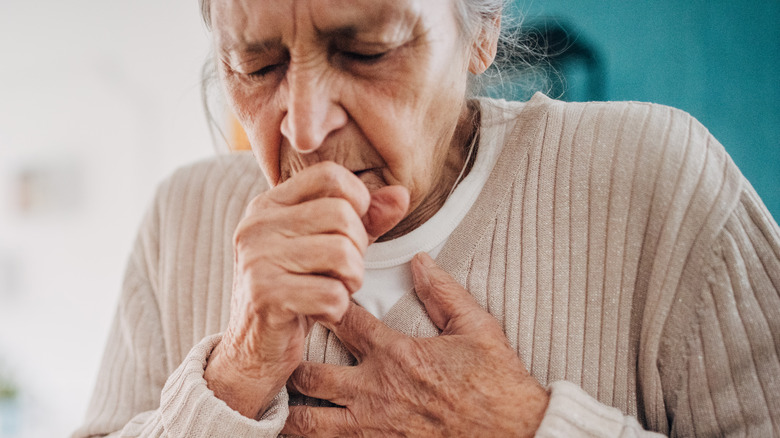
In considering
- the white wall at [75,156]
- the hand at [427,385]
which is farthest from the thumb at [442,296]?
the white wall at [75,156]

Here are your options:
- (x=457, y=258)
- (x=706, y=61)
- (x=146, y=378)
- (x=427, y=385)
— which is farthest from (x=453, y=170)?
(x=706, y=61)

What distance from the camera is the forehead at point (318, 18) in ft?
2.22

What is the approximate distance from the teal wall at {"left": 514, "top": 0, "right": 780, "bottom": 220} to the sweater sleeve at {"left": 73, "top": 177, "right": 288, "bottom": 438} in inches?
38.9

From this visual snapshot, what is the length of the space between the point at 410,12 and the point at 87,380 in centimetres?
309

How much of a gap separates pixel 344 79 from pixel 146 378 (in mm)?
761

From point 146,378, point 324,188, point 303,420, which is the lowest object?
point 146,378

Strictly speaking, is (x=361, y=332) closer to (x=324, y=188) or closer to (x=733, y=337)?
(x=324, y=188)

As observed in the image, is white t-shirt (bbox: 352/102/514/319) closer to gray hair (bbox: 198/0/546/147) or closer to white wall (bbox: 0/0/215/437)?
gray hair (bbox: 198/0/546/147)

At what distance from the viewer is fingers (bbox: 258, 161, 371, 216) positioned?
0.66 meters

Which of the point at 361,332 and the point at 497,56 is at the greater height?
the point at 497,56

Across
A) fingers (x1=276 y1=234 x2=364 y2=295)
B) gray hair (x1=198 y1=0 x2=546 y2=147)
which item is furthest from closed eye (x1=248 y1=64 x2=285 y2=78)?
fingers (x1=276 y1=234 x2=364 y2=295)

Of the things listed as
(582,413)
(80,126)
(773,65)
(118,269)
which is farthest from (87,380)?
(773,65)

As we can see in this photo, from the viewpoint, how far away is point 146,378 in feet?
3.66

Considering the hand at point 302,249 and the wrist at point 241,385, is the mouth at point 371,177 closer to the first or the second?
the hand at point 302,249
